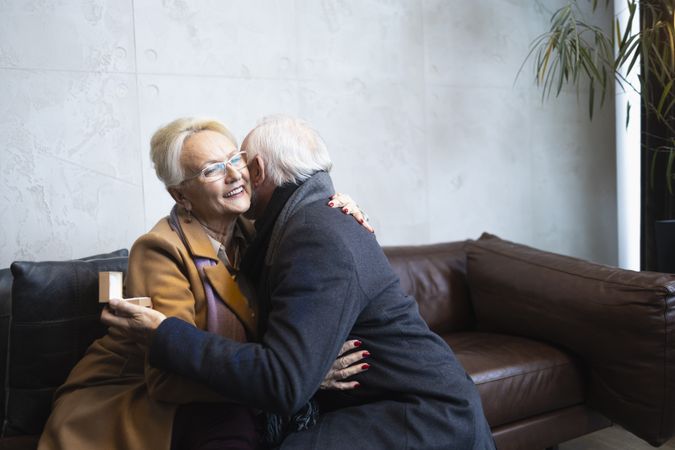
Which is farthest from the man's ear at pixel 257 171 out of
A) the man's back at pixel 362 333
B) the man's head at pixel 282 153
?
the man's back at pixel 362 333

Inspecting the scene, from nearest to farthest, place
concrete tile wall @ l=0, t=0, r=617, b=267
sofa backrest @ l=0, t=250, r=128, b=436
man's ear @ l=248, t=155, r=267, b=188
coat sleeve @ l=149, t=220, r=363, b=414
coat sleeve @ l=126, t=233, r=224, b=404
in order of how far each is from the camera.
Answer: coat sleeve @ l=149, t=220, r=363, b=414 < coat sleeve @ l=126, t=233, r=224, b=404 < man's ear @ l=248, t=155, r=267, b=188 < sofa backrest @ l=0, t=250, r=128, b=436 < concrete tile wall @ l=0, t=0, r=617, b=267

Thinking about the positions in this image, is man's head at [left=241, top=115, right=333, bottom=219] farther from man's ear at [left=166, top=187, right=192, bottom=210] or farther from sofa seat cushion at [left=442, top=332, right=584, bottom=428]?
sofa seat cushion at [left=442, top=332, right=584, bottom=428]

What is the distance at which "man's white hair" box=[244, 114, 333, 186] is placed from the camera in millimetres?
1501

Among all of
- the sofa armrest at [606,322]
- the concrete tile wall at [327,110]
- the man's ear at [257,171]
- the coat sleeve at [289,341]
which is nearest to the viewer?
the coat sleeve at [289,341]

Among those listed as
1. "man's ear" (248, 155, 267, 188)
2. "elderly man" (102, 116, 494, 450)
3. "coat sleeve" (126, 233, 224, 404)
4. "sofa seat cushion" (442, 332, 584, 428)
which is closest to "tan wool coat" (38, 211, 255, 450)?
"coat sleeve" (126, 233, 224, 404)

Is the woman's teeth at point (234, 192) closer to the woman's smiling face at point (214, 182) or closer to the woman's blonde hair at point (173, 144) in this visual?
the woman's smiling face at point (214, 182)

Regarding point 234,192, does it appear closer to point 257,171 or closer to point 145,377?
point 257,171

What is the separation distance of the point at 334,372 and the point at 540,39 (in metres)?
2.76

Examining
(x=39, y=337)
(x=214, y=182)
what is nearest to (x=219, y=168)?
(x=214, y=182)

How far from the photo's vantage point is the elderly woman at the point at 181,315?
1.43 metres

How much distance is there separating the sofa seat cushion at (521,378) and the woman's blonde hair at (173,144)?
121cm

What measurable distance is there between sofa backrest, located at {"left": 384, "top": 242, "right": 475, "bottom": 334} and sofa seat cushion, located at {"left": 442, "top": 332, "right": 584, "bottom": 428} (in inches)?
14.0

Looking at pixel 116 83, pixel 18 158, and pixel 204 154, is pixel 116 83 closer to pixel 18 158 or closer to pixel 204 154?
pixel 18 158

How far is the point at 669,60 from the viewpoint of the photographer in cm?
310
